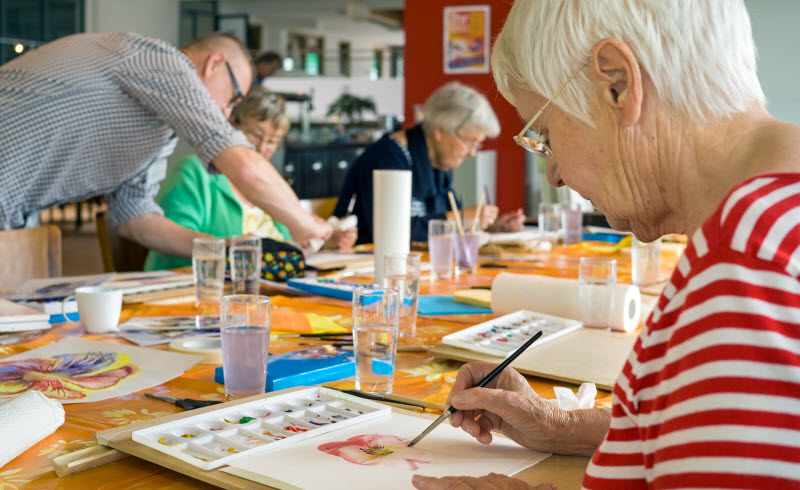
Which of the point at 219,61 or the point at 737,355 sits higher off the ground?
the point at 219,61

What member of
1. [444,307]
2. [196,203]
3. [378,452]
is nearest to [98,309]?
[444,307]

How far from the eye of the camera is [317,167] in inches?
394

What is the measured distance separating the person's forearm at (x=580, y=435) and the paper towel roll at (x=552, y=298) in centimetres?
66

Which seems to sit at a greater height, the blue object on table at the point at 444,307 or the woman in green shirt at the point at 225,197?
→ the woman in green shirt at the point at 225,197

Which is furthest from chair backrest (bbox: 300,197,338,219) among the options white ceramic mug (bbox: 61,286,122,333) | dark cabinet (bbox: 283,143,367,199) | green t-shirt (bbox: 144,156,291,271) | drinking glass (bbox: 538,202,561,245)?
A: dark cabinet (bbox: 283,143,367,199)

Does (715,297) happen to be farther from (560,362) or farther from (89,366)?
(89,366)

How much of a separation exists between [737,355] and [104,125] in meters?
2.34

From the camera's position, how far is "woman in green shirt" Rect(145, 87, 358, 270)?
9.88 feet

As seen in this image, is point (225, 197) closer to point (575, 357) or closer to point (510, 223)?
point (510, 223)

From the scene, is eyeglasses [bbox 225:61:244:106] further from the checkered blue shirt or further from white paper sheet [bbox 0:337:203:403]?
white paper sheet [bbox 0:337:203:403]

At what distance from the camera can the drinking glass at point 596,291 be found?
158 centimetres

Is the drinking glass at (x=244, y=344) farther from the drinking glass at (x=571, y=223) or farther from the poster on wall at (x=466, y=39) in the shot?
the poster on wall at (x=466, y=39)

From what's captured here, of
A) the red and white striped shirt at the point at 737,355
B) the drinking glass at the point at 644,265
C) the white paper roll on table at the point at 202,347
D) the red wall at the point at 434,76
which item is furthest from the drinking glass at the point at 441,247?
the red wall at the point at 434,76

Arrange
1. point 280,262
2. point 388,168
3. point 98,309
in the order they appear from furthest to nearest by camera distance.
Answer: point 388,168
point 280,262
point 98,309
